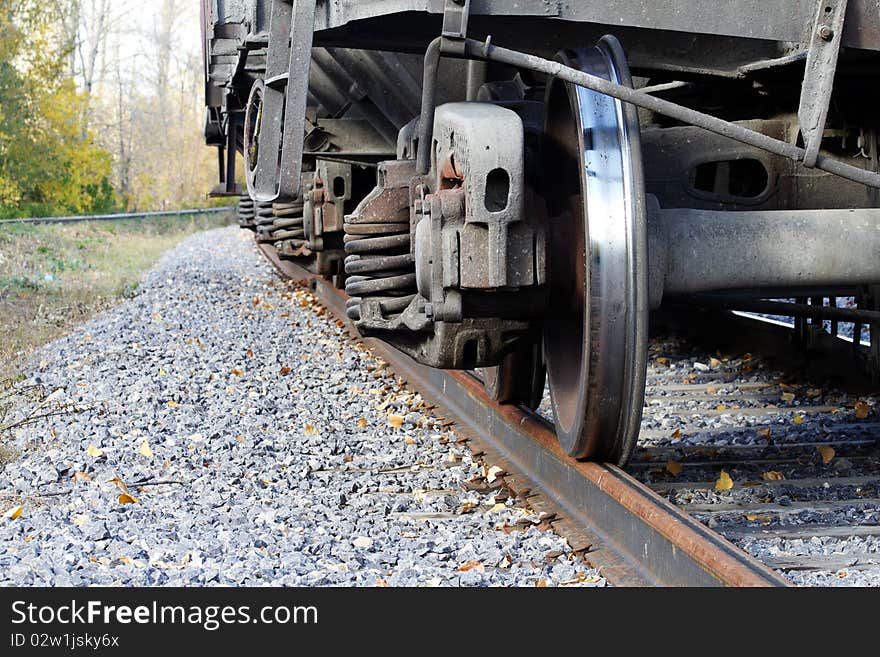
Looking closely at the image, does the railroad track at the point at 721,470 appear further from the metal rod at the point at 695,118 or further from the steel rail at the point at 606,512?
the metal rod at the point at 695,118

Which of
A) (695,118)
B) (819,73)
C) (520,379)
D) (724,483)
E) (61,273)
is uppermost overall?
(819,73)

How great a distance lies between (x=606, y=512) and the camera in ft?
10.4

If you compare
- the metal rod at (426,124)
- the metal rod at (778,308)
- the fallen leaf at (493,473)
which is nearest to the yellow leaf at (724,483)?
A: the metal rod at (778,308)

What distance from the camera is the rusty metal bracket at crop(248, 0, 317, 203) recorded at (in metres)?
3.48

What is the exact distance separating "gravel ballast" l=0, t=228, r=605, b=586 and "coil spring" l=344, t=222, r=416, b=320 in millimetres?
662

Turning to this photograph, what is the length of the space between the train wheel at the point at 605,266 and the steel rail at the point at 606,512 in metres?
0.16

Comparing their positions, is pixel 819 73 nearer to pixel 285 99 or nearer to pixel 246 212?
pixel 285 99

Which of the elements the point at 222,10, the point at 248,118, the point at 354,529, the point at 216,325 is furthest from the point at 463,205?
the point at 216,325

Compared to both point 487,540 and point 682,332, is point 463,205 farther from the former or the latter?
point 682,332

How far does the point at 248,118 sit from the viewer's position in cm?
478

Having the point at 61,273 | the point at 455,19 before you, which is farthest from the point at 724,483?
the point at 61,273

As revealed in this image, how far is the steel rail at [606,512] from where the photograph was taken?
2588 millimetres

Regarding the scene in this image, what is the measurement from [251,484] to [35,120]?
20.5 meters

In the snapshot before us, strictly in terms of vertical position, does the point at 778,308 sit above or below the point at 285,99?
below
